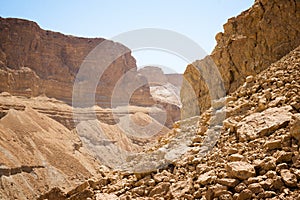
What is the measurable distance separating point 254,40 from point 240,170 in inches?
325

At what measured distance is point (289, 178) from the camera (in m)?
3.95

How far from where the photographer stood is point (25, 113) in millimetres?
43156

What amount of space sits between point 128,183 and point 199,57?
921 cm

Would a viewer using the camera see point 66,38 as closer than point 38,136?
No

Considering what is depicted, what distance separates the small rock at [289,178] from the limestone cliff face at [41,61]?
2100 inches

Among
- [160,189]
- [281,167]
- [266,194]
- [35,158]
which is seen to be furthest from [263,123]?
[35,158]

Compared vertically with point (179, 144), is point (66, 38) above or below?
above

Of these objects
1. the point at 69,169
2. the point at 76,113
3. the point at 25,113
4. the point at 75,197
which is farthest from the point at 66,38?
the point at 75,197

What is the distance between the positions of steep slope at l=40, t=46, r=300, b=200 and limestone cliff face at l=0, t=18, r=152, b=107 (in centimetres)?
5046

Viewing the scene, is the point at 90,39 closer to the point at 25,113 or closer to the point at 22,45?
the point at 22,45

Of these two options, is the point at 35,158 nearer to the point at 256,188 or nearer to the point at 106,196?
the point at 106,196

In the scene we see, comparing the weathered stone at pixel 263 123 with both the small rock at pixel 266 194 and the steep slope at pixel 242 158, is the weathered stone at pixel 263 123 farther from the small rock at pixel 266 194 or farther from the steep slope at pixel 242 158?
the small rock at pixel 266 194

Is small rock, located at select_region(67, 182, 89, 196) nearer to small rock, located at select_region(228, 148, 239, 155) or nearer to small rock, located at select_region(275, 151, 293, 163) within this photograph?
small rock, located at select_region(228, 148, 239, 155)

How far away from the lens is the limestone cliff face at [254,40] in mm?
10117
